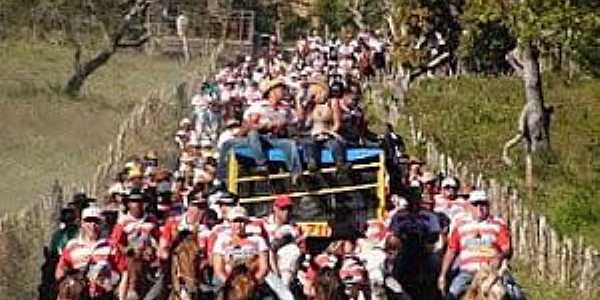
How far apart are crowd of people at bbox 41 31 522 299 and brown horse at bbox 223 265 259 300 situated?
22mm

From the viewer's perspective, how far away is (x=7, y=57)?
63000 mm

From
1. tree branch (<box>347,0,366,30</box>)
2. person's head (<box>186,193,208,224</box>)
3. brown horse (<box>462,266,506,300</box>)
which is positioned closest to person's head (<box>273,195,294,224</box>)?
person's head (<box>186,193,208,224</box>)

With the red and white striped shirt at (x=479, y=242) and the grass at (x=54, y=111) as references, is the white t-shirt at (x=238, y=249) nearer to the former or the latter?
the red and white striped shirt at (x=479, y=242)

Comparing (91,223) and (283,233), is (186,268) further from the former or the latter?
(283,233)

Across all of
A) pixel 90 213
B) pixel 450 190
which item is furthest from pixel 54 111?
pixel 90 213

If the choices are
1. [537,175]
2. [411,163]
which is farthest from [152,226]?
[537,175]

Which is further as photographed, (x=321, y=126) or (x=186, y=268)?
(x=321, y=126)

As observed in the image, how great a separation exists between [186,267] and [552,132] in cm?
2903

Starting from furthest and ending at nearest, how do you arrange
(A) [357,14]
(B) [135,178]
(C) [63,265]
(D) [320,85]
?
(A) [357,14] → (D) [320,85] → (B) [135,178] → (C) [63,265]

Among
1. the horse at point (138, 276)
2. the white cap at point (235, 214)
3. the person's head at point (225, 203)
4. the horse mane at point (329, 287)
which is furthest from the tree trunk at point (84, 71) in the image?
the horse mane at point (329, 287)

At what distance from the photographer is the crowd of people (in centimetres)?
1620

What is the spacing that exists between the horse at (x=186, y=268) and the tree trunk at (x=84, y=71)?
132 feet

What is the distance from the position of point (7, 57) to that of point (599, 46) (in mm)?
32413

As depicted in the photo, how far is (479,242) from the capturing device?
17.3 metres
